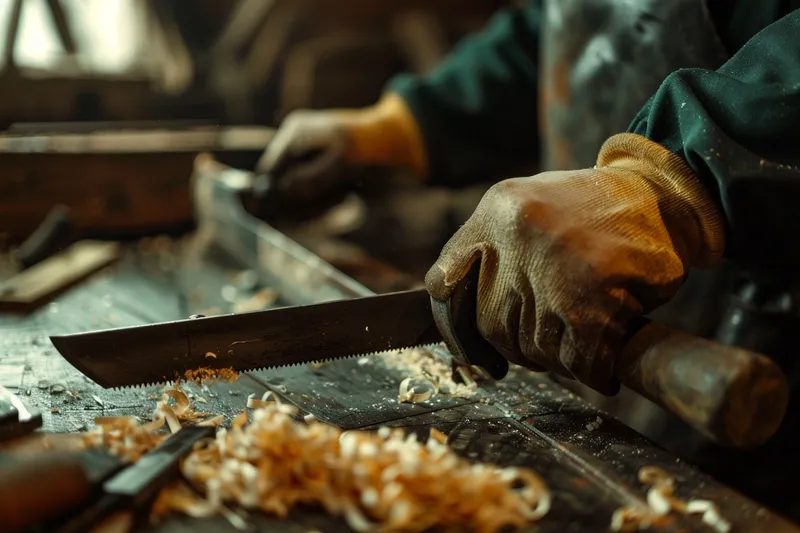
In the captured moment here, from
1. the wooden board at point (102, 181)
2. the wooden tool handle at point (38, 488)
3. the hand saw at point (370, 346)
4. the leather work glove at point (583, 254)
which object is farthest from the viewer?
the wooden board at point (102, 181)

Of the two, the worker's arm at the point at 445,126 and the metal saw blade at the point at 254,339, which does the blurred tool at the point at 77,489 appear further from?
the worker's arm at the point at 445,126

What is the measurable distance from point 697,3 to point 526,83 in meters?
1.13

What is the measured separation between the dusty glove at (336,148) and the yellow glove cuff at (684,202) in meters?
1.58

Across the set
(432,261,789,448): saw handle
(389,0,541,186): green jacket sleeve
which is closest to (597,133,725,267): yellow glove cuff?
(432,261,789,448): saw handle

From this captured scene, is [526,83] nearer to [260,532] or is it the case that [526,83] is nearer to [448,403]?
[448,403]

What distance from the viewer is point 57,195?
2855mm

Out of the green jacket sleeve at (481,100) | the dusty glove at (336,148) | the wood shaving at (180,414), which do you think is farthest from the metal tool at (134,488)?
the green jacket sleeve at (481,100)

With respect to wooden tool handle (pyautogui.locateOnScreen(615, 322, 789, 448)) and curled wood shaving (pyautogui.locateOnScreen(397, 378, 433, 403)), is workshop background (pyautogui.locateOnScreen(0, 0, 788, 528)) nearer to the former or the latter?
curled wood shaving (pyautogui.locateOnScreen(397, 378, 433, 403))

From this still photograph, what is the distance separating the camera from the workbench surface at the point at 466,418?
1.12m

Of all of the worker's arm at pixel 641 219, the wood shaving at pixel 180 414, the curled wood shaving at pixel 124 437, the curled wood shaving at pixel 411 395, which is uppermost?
the worker's arm at pixel 641 219

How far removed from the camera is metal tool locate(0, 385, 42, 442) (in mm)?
1251

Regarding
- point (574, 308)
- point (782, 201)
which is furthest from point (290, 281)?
point (782, 201)

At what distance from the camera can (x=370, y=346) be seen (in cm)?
148

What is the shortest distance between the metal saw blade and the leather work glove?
13 centimetres
